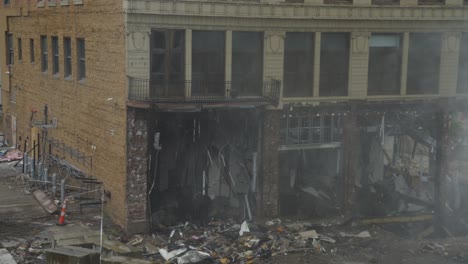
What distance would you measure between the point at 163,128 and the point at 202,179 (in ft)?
5.99

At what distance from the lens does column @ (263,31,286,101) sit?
58.0ft

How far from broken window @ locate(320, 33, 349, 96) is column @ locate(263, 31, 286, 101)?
141 cm

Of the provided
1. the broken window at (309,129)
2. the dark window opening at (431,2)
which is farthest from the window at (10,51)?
the dark window opening at (431,2)

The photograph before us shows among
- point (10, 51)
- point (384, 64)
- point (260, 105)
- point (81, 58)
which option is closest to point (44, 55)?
point (81, 58)

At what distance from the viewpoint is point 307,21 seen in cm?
1805

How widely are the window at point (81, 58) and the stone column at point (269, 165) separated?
18.8 feet

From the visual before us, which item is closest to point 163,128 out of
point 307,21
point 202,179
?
point 202,179

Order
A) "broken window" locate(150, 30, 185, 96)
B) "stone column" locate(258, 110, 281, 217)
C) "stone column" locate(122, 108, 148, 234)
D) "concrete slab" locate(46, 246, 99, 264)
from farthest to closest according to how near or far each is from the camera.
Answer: "stone column" locate(258, 110, 281, 217)
"broken window" locate(150, 30, 185, 96)
"stone column" locate(122, 108, 148, 234)
"concrete slab" locate(46, 246, 99, 264)

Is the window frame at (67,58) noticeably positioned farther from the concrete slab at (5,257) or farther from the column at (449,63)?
the column at (449,63)

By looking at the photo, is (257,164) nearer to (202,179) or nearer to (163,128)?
(202,179)

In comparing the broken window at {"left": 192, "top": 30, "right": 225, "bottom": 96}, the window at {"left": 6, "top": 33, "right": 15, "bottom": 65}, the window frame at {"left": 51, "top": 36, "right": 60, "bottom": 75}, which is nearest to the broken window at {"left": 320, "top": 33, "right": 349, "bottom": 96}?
the broken window at {"left": 192, "top": 30, "right": 225, "bottom": 96}

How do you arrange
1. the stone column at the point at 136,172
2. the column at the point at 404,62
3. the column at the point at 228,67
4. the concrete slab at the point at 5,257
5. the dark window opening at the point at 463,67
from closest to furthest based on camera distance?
the concrete slab at the point at 5,257
the stone column at the point at 136,172
the column at the point at 228,67
the column at the point at 404,62
the dark window opening at the point at 463,67

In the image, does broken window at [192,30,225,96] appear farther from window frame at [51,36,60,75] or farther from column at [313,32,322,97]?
window frame at [51,36,60,75]

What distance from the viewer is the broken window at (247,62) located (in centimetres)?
1755
